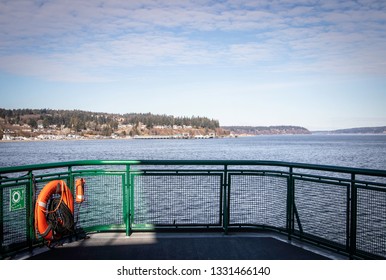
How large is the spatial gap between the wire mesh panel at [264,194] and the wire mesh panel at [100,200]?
5.96 ft

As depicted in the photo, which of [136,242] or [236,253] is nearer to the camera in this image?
[236,253]

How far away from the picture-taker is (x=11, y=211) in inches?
200

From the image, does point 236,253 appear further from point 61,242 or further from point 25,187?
point 25,187

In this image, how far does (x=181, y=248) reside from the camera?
5.45m

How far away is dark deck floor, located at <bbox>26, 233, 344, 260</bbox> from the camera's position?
5.08 m

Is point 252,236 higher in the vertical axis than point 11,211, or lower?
lower

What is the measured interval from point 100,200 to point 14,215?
1.33m

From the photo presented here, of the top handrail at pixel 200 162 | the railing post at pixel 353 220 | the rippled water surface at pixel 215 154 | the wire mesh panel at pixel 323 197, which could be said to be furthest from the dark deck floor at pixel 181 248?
the rippled water surface at pixel 215 154

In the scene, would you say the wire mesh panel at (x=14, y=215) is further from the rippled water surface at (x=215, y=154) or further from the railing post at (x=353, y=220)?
the rippled water surface at (x=215, y=154)

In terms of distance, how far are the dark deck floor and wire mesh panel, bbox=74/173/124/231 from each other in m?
0.28

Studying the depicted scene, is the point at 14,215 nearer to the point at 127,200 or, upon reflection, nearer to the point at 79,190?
the point at 79,190

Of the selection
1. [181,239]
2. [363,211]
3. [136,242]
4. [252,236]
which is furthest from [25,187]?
[363,211]

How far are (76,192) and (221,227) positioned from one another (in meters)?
2.35

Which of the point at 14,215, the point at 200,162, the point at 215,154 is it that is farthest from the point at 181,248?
the point at 215,154
